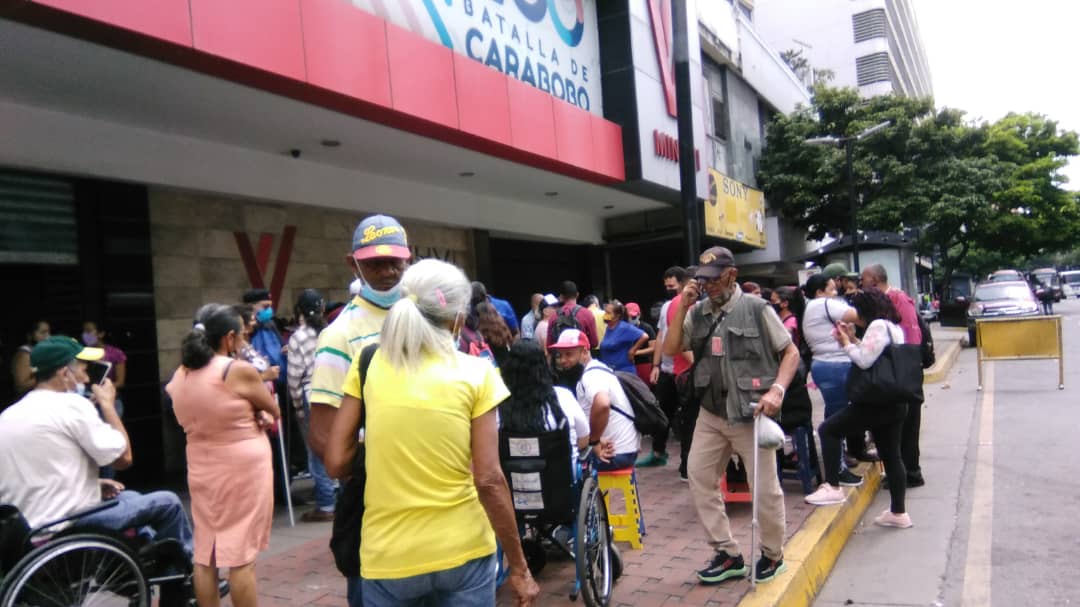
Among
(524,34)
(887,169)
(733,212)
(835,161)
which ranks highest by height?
(524,34)

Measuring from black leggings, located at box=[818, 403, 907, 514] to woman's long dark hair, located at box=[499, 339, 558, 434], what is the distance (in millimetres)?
2615

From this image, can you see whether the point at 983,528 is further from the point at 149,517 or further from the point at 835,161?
the point at 835,161

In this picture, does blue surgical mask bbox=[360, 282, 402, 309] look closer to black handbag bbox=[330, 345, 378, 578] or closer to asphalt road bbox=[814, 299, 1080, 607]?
black handbag bbox=[330, 345, 378, 578]

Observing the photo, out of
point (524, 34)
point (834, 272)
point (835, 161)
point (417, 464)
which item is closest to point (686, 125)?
point (834, 272)

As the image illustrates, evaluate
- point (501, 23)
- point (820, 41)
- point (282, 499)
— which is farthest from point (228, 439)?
point (820, 41)

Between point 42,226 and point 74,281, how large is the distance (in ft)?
1.98

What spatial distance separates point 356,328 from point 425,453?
76cm

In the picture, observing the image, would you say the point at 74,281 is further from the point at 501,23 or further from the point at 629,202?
the point at 629,202

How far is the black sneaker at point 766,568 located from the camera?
411cm

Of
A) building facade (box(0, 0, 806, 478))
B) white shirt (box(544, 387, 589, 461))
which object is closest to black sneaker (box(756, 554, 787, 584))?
white shirt (box(544, 387, 589, 461))

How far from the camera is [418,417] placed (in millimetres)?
2139

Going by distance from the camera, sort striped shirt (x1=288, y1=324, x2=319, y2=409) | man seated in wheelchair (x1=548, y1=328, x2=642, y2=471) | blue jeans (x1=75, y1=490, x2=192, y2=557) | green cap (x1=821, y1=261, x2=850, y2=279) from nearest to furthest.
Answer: blue jeans (x1=75, y1=490, x2=192, y2=557), man seated in wheelchair (x1=548, y1=328, x2=642, y2=471), striped shirt (x1=288, y1=324, x2=319, y2=409), green cap (x1=821, y1=261, x2=850, y2=279)

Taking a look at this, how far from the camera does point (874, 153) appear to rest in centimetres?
2412

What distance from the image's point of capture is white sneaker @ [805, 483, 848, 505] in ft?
18.5
